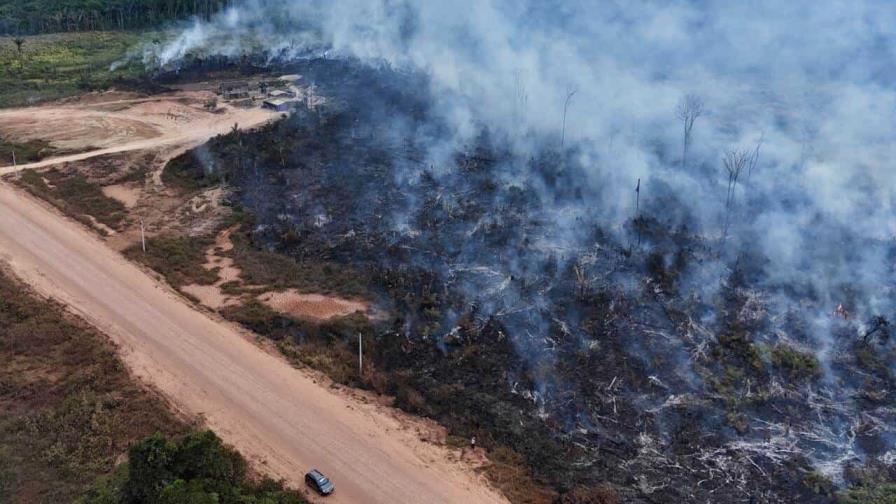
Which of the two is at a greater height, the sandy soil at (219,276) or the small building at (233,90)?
the small building at (233,90)

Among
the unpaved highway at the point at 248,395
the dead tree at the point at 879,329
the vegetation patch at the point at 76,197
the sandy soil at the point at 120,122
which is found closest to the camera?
the unpaved highway at the point at 248,395

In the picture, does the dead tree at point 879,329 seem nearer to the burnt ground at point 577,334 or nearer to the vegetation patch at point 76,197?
the burnt ground at point 577,334

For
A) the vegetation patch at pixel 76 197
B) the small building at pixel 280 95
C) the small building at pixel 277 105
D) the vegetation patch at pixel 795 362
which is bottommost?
the vegetation patch at pixel 795 362

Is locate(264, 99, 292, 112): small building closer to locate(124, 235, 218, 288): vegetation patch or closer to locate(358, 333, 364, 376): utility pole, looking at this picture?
locate(124, 235, 218, 288): vegetation patch

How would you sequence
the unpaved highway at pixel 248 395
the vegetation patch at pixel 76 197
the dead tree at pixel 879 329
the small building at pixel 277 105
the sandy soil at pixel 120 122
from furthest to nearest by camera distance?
the small building at pixel 277 105, the sandy soil at pixel 120 122, the vegetation patch at pixel 76 197, the dead tree at pixel 879 329, the unpaved highway at pixel 248 395

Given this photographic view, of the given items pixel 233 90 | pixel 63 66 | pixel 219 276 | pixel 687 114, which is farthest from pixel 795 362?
pixel 63 66

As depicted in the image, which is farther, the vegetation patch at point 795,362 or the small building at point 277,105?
the small building at point 277,105

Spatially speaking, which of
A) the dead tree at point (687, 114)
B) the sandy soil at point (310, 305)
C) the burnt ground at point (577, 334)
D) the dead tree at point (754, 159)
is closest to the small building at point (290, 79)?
the burnt ground at point (577, 334)

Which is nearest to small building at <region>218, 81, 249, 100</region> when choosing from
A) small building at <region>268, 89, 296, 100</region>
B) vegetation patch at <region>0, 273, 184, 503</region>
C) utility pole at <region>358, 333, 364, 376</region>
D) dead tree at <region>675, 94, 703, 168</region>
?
small building at <region>268, 89, 296, 100</region>

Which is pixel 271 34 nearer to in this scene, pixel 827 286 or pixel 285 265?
pixel 285 265
